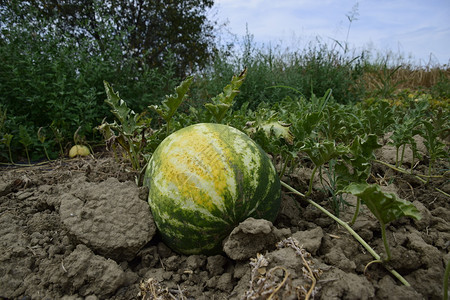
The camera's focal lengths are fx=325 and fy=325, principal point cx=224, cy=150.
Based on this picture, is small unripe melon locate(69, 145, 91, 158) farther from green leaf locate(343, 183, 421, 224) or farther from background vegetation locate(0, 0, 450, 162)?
green leaf locate(343, 183, 421, 224)

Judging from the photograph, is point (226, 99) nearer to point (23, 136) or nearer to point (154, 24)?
point (23, 136)

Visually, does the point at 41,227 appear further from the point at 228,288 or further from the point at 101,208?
the point at 228,288

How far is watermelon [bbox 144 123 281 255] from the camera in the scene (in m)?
1.62

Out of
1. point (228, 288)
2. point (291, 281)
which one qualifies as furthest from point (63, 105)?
point (291, 281)

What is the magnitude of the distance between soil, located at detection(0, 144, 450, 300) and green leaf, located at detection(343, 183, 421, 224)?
29 cm

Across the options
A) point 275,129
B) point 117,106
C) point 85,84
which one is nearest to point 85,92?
point 85,84

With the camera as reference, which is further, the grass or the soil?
the grass

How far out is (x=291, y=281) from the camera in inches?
51.1

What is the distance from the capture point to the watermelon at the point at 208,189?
1.62 meters

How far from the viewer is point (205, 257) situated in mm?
1733

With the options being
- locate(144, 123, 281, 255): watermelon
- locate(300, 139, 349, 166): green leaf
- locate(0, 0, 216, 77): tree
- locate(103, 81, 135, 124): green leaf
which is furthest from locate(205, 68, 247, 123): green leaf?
locate(0, 0, 216, 77): tree

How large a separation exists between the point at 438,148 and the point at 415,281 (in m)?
1.07

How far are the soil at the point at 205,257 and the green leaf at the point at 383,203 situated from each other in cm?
29

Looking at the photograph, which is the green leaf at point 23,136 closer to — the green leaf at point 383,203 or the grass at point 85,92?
the grass at point 85,92
